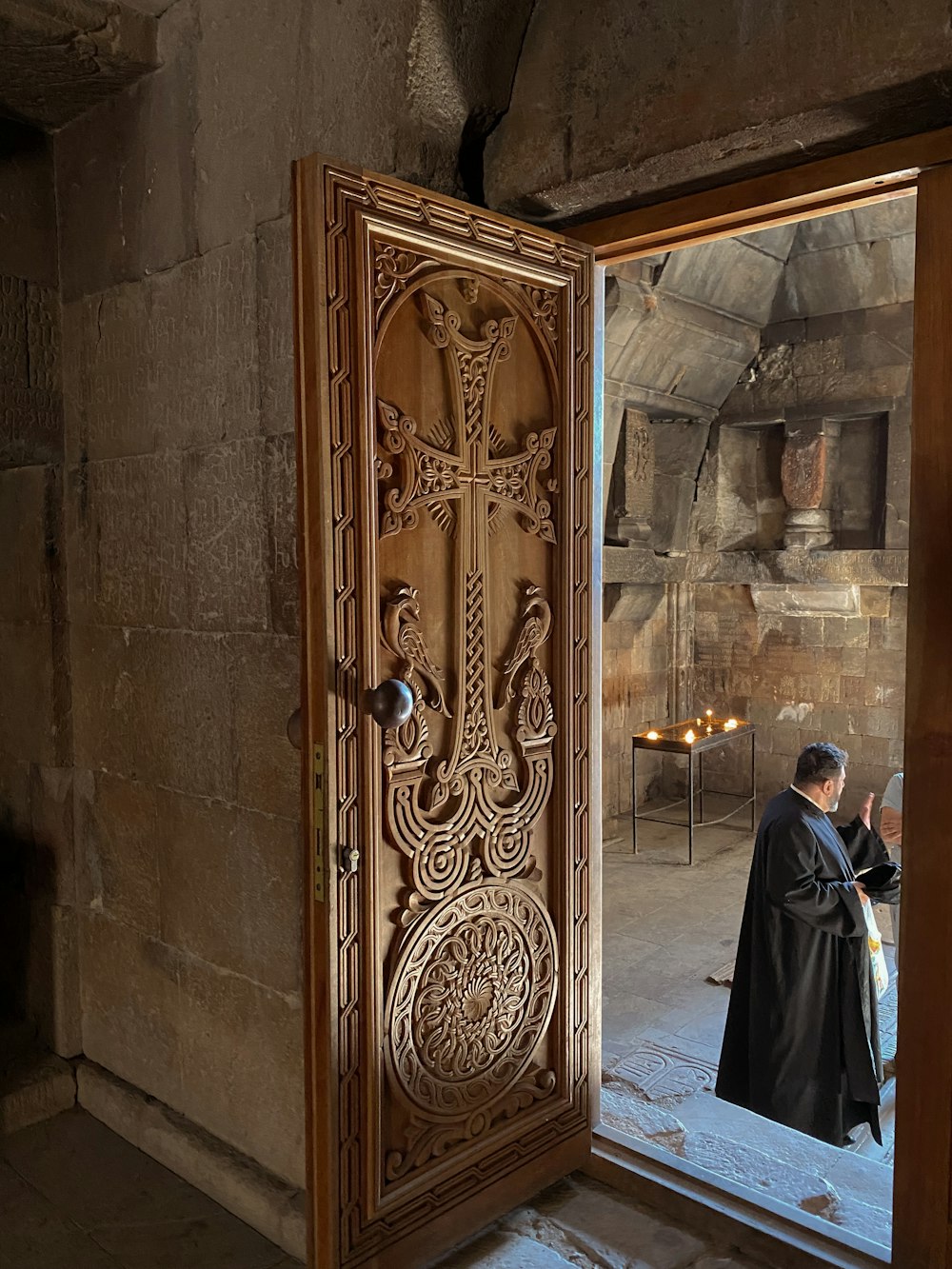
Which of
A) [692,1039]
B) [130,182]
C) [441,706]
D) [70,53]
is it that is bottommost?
[692,1039]

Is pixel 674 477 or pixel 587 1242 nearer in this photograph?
pixel 587 1242

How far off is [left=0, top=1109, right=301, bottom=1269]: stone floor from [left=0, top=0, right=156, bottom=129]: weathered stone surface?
107 inches

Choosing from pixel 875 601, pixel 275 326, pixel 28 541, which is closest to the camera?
pixel 275 326

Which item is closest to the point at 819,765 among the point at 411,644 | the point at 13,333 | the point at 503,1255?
the point at 503,1255

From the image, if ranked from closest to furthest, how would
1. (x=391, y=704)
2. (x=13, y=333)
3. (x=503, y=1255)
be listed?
(x=391, y=704), (x=503, y=1255), (x=13, y=333)

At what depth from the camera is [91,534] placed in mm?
2748

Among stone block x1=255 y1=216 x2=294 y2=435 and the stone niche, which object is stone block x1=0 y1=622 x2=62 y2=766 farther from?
the stone niche

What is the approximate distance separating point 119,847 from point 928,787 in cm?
210

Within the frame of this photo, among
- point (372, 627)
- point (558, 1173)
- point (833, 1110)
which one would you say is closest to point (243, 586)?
point (372, 627)

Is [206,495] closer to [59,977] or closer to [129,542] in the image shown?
[129,542]

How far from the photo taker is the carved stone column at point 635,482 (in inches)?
280

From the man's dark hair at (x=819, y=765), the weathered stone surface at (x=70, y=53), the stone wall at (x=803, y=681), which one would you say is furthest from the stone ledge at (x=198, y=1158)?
the stone wall at (x=803, y=681)

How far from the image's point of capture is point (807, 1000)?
3.45m

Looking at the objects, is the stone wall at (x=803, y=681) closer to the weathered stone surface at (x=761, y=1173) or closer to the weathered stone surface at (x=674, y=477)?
the weathered stone surface at (x=674, y=477)
